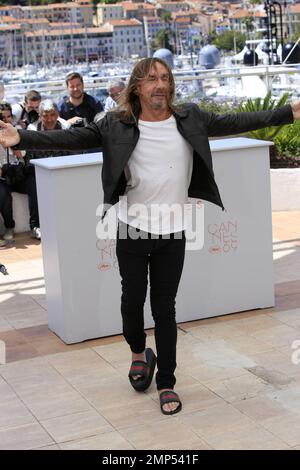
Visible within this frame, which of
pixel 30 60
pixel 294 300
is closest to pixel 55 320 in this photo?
pixel 294 300

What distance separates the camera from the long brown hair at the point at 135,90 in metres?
4.46

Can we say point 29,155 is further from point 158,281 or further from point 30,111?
point 158,281

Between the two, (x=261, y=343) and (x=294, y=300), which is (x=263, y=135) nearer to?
(x=294, y=300)

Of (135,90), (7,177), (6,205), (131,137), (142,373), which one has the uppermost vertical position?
(135,90)

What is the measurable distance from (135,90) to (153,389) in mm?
1733

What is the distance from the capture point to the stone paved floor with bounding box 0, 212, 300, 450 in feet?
14.4

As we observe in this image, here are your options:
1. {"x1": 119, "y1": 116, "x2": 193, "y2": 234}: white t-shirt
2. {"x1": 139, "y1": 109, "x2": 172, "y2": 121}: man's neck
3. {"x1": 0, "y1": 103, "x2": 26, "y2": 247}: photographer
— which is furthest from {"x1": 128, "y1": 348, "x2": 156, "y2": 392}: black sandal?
{"x1": 0, "y1": 103, "x2": 26, "y2": 247}: photographer

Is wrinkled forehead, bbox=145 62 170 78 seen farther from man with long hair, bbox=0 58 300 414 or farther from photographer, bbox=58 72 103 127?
photographer, bbox=58 72 103 127

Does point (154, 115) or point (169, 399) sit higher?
point (154, 115)

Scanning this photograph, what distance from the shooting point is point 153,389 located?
5055mm

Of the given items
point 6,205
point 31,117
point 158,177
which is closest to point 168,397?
point 158,177

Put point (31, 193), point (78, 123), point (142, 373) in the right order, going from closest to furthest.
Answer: point (142, 373)
point (31, 193)
point (78, 123)

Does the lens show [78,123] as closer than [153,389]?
No

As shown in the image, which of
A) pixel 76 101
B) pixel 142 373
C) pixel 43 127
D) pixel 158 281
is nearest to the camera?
pixel 158 281
